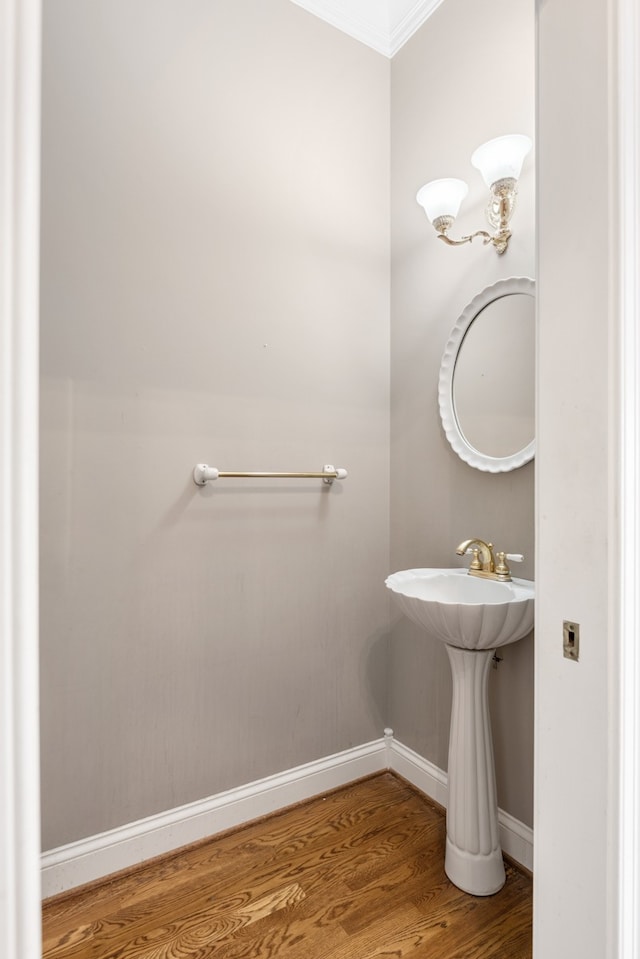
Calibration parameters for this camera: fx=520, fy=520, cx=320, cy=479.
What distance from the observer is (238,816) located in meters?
1.78

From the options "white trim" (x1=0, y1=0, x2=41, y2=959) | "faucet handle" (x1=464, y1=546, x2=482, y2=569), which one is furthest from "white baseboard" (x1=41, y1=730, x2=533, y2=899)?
"white trim" (x1=0, y1=0, x2=41, y2=959)

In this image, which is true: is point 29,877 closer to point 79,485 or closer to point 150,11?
point 79,485

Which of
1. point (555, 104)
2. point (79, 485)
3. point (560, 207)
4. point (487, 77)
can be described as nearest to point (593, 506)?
point (560, 207)

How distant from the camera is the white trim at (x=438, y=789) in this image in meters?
1.58

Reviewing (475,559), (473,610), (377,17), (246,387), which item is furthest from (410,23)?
(473,610)

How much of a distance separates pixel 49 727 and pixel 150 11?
2.18 meters

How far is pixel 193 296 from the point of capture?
5.59 feet

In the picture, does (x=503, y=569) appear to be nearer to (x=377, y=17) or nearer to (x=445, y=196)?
(x=445, y=196)

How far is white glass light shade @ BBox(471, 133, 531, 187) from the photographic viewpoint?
1462 millimetres

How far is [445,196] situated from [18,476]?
1626mm

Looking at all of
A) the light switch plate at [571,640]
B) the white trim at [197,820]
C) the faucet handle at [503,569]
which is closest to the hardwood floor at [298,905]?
the white trim at [197,820]

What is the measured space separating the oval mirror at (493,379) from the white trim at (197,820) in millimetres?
1275

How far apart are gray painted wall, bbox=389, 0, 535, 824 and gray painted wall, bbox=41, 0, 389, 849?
0.10m

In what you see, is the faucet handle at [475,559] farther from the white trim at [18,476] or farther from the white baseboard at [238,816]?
the white trim at [18,476]
